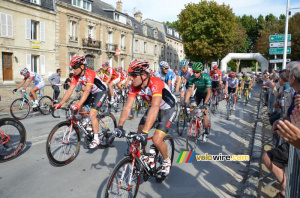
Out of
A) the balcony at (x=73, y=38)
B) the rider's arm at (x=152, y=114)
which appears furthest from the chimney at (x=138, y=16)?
the rider's arm at (x=152, y=114)

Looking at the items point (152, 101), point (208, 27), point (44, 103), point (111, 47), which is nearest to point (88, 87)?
point (152, 101)

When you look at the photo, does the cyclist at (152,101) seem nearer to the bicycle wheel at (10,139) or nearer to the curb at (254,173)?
the curb at (254,173)

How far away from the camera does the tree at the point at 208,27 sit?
34906 millimetres


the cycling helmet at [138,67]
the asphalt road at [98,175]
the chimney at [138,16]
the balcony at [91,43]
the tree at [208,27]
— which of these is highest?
the chimney at [138,16]

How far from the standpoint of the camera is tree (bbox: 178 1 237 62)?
3491 centimetres

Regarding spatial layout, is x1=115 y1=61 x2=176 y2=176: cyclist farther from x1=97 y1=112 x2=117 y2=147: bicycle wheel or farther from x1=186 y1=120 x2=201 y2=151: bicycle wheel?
x1=186 y1=120 x2=201 y2=151: bicycle wheel

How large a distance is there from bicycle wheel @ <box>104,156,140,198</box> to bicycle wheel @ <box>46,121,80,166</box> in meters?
1.90

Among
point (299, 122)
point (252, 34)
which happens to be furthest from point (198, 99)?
point (252, 34)

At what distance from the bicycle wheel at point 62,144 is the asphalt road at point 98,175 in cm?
16

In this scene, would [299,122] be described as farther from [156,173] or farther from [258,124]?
[258,124]

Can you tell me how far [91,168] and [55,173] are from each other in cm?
64

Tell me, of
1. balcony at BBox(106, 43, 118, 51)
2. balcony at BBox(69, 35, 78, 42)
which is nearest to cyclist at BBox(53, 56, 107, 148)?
balcony at BBox(69, 35, 78, 42)

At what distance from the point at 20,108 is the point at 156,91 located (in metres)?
7.79

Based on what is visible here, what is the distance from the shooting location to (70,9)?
1097 inches
